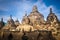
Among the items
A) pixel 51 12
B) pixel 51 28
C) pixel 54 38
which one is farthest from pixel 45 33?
pixel 51 12

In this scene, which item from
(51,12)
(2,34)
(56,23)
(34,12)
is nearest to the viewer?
(2,34)

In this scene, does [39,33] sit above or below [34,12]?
below

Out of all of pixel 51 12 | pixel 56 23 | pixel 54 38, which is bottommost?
pixel 54 38

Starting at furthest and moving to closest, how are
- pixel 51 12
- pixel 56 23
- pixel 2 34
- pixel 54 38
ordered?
pixel 51 12 → pixel 56 23 → pixel 54 38 → pixel 2 34

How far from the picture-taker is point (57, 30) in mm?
52375

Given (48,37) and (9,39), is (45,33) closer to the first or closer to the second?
(48,37)

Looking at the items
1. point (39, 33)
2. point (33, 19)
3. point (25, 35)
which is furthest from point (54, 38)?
point (33, 19)

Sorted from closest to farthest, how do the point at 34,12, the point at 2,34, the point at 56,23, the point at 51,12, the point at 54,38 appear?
the point at 2,34 < the point at 54,38 < the point at 56,23 < the point at 51,12 < the point at 34,12

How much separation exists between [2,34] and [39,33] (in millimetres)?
10874

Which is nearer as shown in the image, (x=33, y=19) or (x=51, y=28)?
(x=51, y=28)

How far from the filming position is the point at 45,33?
4844 centimetres

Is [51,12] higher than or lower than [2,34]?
higher

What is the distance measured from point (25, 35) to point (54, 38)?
979 cm

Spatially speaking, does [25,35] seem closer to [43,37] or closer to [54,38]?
[43,37]
